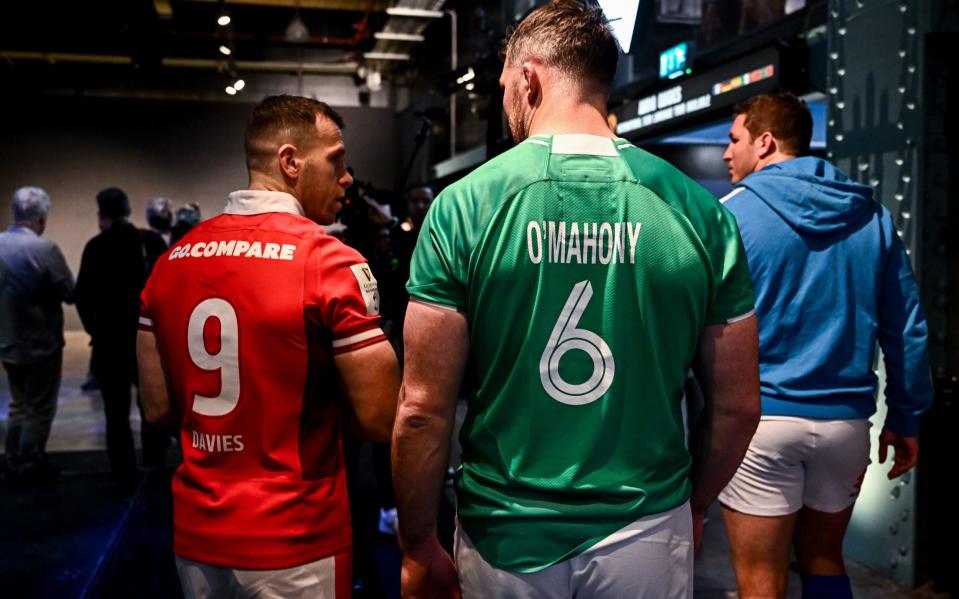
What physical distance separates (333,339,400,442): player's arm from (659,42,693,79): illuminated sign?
12.6 ft

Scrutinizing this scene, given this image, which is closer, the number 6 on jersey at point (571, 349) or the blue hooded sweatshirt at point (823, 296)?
the number 6 on jersey at point (571, 349)

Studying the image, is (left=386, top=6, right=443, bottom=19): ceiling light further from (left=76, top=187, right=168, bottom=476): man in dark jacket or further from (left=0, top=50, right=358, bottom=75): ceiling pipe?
(left=76, top=187, right=168, bottom=476): man in dark jacket

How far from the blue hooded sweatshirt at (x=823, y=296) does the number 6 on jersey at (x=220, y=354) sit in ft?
4.35

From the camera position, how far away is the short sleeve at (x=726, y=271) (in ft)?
3.93

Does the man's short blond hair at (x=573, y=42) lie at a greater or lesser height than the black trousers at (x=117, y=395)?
greater

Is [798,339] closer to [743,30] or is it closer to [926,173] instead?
[926,173]

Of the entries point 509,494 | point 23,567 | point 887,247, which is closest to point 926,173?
point 887,247

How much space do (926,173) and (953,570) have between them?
4.90 feet

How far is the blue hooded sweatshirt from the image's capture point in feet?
6.68

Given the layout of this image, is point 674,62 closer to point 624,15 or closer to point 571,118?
point 624,15

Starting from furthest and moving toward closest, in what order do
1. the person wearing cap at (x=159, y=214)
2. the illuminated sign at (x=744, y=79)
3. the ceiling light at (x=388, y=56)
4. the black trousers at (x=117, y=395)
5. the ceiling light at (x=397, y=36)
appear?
the ceiling light at (x=388, y=56) < the ceiling light at (x=397, y=36) < the person wearing cap at (x=159, y=214) < the black trousers at (x=117, y=395) < the illuminated sign at (x=744, y=79)

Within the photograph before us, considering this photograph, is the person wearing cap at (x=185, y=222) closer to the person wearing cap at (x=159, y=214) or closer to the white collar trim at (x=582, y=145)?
the person wearing cap at (x=159, y=214)

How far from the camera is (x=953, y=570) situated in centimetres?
292

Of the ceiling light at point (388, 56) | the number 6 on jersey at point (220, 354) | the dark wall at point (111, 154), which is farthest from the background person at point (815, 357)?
the dark wall at point (111, 154)
